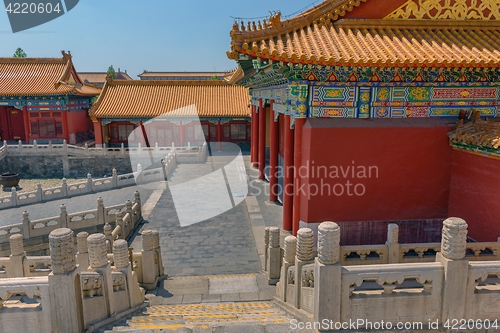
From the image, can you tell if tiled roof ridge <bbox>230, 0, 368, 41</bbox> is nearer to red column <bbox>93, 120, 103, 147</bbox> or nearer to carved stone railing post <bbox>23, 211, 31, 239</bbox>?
carved stone railing post <bbox>23, 211, 31, 239</bbox>

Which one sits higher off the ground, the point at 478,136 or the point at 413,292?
the point at 478,136

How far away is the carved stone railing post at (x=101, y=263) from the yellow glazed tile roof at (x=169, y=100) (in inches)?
891

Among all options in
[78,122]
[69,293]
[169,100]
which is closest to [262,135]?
[69,293]

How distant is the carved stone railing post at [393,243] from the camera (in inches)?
269

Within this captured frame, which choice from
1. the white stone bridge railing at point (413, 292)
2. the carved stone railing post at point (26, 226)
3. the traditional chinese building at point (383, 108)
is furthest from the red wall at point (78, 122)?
the white stone bridge railing at point (413, 292)

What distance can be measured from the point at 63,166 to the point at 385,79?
890 inches

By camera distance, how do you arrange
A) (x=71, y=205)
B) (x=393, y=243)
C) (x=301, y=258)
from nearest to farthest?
(x=301, y=258)
(x=393, y=243)
(x=71, y=205)

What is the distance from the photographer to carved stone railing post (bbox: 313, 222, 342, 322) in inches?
181


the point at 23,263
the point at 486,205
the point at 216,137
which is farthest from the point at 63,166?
the point at 486,205

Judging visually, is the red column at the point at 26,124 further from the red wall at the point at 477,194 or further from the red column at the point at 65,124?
the red wall at the point at 477,194

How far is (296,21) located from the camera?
27.4ft

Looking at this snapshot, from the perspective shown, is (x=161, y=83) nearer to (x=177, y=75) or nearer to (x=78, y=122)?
(x=78, y=122)

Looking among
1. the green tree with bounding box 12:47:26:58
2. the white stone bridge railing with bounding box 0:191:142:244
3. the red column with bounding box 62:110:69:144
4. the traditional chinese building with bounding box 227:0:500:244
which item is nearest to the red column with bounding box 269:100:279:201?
the traditional chinese building with bounding box 227:0:500:244

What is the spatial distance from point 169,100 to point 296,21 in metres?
22.0
